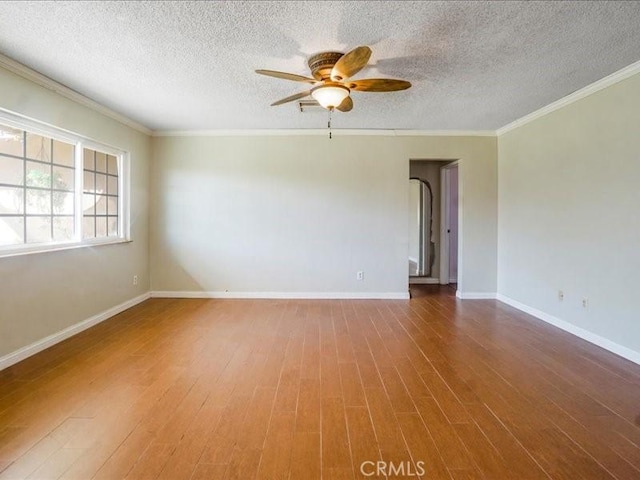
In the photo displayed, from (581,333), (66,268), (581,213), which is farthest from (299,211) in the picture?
(581,333)

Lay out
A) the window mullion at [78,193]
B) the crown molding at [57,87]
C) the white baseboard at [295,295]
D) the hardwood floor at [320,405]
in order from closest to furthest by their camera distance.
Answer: the hardwood floor at [320,405]
the crown molding at [57,87]
the window mullion at [78,193]
the white baseboard at [295,295]

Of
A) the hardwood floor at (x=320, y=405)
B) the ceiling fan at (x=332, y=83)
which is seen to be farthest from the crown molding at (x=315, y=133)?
the hardwood floor at (x=320, y=405)

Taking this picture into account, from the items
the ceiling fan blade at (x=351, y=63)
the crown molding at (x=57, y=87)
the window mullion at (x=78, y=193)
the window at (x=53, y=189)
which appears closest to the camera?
the ceiling fan blade at (x=351, y=63)

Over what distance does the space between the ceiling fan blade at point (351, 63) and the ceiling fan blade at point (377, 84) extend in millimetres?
173

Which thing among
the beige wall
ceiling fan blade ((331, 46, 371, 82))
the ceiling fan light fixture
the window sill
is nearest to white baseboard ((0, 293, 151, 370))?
the beige wall

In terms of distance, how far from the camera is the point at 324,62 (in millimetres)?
2492

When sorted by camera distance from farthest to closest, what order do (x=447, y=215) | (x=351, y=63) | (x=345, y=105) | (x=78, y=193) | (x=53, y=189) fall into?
(x=447, y=215)
(x=78, y=193)
(x=53, y=189)
(x=345, y=105)
(x=351, y=63)

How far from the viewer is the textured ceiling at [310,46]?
201 centimetres

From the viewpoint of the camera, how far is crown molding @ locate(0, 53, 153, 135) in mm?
2605

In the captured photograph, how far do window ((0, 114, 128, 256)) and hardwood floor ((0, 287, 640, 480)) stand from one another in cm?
106

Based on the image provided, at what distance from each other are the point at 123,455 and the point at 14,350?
6.06 feet

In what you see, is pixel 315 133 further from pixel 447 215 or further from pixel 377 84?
pixel 447 215

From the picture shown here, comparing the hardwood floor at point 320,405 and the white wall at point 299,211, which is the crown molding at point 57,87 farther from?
the hardwood floor at point 320,405

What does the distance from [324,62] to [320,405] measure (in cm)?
245
